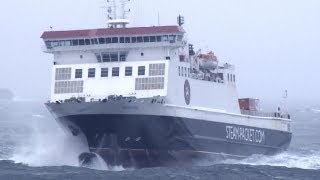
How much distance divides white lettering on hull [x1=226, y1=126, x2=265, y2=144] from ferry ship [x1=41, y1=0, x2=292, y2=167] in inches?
94.6

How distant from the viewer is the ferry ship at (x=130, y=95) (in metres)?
40.1

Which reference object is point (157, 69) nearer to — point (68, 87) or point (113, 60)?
point (113, 60)

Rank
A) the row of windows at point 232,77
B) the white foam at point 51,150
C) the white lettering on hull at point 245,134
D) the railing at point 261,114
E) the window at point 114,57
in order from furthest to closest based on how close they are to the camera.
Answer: the railing at point 261,114 < the row of windows at point 232,77 < the white lettering on hull at point 245,134 < the white foam at point 51,150 < the window at point 114,57

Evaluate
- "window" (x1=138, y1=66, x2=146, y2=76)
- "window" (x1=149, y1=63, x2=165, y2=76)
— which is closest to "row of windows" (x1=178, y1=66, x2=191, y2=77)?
"window" (x1=149, y1=63, x2=165, y2=76)

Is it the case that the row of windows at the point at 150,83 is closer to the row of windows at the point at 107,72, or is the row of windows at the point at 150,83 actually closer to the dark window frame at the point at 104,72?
the row of windows at the point at 107,72

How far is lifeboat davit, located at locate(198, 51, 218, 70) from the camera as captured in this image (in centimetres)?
4719

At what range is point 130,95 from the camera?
41.1 meters

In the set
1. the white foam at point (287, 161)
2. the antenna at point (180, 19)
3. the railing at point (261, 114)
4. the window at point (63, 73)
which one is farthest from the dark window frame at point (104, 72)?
the railing at point (261, 114)

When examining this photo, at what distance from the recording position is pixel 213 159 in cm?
4459

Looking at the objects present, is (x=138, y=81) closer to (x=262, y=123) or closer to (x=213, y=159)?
(x=213, y=159)

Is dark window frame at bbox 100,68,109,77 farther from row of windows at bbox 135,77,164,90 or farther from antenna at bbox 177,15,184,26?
antenna at bbox 177,15,184,26

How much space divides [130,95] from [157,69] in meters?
1.87

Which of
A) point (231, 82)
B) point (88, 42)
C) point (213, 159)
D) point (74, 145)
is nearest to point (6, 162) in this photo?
point (74, 145)

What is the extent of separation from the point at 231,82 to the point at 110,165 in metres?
12.3
